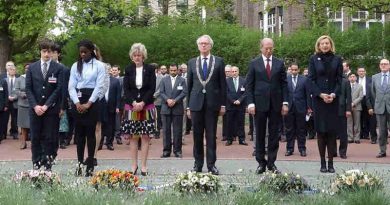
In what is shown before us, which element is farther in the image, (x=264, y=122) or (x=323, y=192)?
(x=264, y=122)

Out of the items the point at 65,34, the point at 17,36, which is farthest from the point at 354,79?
the point at 17,36

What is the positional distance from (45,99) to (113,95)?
568 cm

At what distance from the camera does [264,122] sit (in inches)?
456

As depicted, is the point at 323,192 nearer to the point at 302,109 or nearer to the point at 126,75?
the point at 126,75

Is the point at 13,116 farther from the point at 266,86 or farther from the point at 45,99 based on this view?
the point at 266,86

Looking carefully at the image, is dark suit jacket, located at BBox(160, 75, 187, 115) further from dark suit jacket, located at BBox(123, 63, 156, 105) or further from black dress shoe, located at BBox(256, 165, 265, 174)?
black dress shoe, located at BBox(256, 165, 265, 174)

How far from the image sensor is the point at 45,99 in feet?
37.1

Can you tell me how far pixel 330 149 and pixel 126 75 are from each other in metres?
3.76

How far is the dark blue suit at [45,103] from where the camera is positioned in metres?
11.3

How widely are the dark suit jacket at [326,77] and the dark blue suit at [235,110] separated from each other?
280 inches

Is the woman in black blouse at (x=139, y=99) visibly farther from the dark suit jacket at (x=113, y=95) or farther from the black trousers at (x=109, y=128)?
the dark suit jacket at (x=113, y=95)

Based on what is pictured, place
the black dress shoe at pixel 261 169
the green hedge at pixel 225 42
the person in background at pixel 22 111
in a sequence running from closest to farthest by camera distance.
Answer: the black dress shoe at pixel 261 169 < the person in background at pixel 22 111 < the green hedge at pixel 225 42

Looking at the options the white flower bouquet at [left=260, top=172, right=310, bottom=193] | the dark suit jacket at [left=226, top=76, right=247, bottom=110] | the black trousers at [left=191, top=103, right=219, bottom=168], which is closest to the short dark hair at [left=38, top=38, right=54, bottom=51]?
the black trousers at [left=191, top=103, right=219, bottom=168]

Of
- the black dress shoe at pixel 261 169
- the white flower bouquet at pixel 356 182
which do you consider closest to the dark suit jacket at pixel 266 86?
the black dress shoe at pixel 261 169
